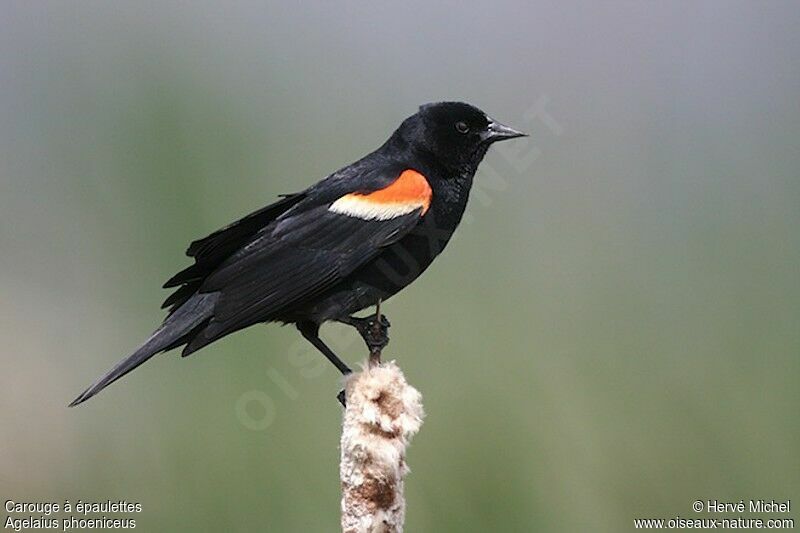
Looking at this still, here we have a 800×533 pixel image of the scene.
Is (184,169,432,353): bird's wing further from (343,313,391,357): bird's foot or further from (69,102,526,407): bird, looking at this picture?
(343,313,391,357): bird's foot

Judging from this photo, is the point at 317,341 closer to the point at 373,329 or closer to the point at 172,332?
the point at 373,329

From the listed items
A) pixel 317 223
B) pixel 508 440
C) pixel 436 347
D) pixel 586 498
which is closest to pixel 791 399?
pixel 586 498

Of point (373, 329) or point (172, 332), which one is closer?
point (172, 332)

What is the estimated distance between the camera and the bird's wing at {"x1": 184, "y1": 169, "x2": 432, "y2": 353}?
199cm

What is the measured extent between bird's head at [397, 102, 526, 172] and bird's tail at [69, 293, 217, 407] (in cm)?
75

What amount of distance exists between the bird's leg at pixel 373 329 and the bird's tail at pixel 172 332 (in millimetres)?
369

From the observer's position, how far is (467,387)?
2.62 m

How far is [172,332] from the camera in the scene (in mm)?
1942

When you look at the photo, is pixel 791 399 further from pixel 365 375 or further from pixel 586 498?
pixel 365 375

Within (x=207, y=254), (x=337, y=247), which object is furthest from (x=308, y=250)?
(x=207, y=254)

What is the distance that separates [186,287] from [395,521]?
34.6 inches

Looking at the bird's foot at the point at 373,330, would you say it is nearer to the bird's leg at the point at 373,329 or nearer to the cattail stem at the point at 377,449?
the bird's leg at the point at 373,329

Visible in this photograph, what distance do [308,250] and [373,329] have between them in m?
0.25

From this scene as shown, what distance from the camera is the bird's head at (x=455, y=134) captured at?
2371mm
